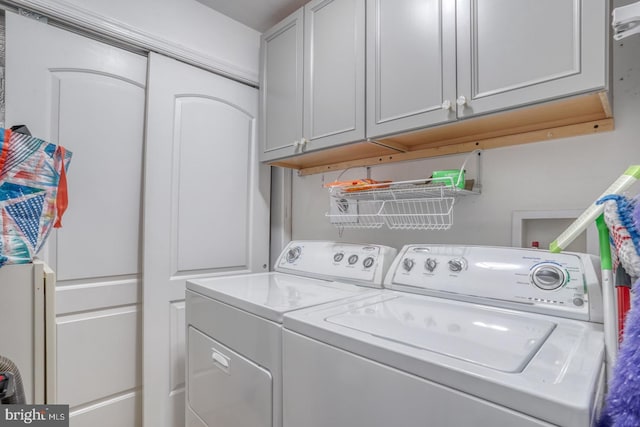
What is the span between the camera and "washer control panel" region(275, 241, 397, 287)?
4.57 feet

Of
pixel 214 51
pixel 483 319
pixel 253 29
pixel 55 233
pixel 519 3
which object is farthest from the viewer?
pixel 253 29

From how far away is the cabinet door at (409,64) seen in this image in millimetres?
1209

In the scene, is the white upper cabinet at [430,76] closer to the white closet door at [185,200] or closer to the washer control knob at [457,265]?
the white closet door at [185,200]

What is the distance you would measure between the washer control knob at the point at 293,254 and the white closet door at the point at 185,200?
17.8 inches

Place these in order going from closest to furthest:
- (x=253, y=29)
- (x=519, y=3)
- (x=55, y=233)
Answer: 1. (x=519, y=3)
2. (x=55, y=233)
3. (x=253, y=29)

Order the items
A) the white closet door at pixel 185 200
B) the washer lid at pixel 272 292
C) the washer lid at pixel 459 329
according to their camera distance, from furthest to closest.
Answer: the white closet door at pixel 185 200
the washer lid at pixel 272 292
the washer lid at pixel 459 329

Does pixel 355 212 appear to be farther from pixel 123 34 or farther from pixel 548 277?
pixel 123 34

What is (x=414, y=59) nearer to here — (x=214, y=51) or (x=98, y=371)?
(x=214, y=51)

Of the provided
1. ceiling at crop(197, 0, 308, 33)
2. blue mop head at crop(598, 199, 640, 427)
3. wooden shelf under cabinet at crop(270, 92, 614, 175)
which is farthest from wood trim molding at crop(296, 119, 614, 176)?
ceiling at crop(197, 0, 308, 33)

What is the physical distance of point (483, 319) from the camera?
91 centimetres

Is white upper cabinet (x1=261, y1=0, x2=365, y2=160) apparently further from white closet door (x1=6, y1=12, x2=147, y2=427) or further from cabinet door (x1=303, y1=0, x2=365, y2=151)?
white closet door (x1=6, y1=12, x2=147, y2=427)

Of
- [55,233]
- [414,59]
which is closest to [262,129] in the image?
[414,59]

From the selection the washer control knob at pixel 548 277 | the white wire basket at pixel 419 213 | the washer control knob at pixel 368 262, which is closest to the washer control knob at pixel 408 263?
the washer control knob at pixel 368 262

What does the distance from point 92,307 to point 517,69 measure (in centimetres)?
209
